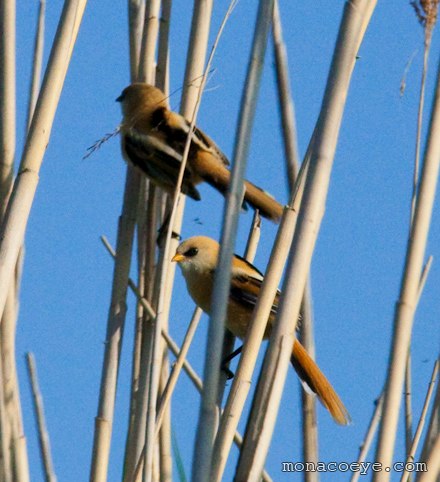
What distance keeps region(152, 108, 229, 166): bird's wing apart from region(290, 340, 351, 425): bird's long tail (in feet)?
2.59

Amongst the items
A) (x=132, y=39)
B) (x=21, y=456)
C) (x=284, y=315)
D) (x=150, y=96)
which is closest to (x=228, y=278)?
(x=284, y=315)

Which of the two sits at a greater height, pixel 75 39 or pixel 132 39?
pixel 132 39

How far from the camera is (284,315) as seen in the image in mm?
1670

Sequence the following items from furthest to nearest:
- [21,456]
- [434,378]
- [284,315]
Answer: [434,378], [21,456], [284,315]

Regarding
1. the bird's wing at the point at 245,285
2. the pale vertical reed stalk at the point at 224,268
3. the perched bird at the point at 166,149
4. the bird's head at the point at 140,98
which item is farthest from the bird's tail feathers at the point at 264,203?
the pale vertical reed stalk at the point at 224,268

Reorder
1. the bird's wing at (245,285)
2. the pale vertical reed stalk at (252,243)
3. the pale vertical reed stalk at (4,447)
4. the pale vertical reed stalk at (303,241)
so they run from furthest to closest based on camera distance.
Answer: the bird's wing at (245,285), the pale vertical reed stalk at (252,243), the pale vertical reed stalk at (4,447), the pale vertical reed stalk at (303,241)

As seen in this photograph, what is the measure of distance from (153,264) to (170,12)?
2.48 feet

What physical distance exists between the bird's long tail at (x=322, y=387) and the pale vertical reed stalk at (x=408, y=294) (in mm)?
731

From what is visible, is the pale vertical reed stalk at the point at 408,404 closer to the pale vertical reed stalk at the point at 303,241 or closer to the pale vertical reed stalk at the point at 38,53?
the pale vertical reed stalk at the point at 303,241

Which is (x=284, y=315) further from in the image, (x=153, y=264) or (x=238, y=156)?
(x=153, y=264)

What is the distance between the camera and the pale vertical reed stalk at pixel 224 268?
4.41 ft

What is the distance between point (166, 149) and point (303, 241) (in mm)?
1797

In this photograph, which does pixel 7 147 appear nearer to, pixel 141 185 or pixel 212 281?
pixel 141 185

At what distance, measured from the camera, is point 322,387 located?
8.79 feet
